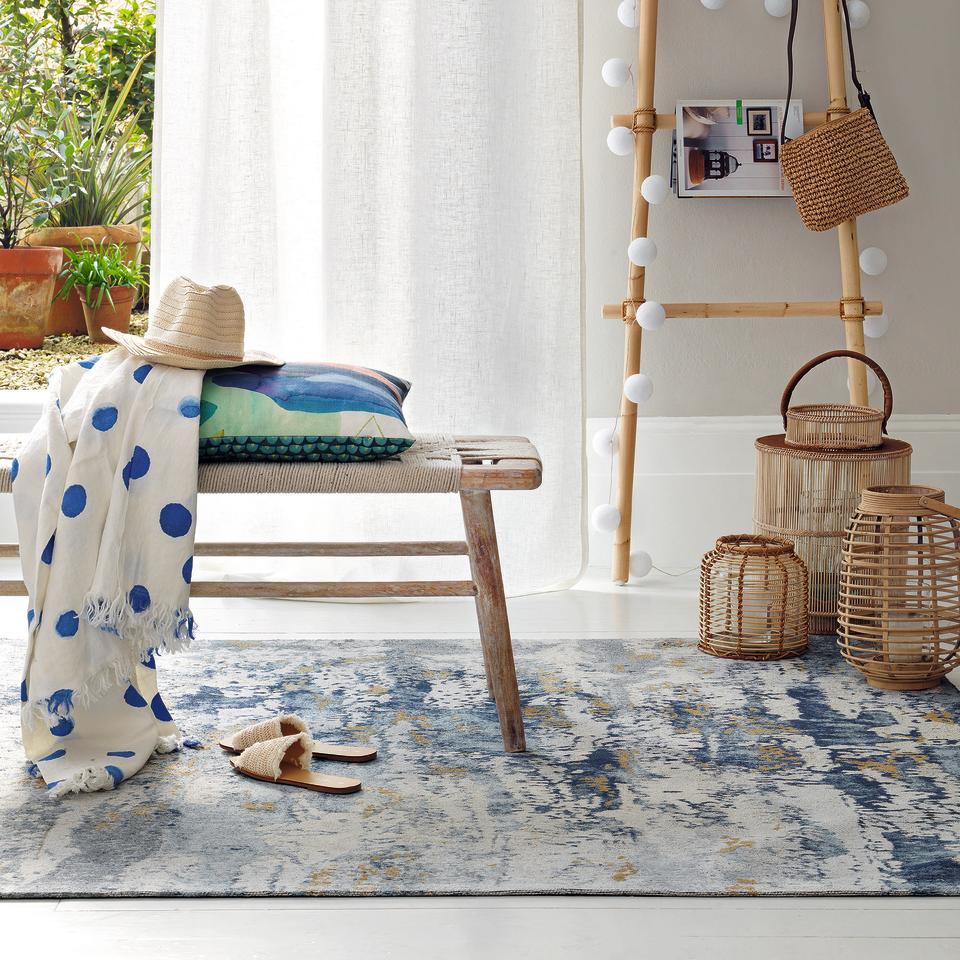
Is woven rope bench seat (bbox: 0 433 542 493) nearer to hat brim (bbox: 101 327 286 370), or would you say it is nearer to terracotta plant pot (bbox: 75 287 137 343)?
hat brim (bbox: 101 327 286 370)

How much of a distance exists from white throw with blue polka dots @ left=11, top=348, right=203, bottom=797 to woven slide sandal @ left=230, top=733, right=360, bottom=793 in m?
0.18

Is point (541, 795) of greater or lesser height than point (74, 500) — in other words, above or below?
below

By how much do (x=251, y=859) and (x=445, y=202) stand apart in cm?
182

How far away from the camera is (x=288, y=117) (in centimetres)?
305

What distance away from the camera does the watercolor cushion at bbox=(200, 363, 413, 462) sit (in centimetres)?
200

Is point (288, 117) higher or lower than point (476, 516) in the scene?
higher

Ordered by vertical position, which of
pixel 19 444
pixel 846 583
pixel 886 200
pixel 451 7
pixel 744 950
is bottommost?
pixel 744 950

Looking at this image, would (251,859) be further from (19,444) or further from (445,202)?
(445,202)

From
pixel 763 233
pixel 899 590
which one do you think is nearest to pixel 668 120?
pixel 763 233

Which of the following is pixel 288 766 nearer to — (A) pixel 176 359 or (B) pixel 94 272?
(A) pixel 176 359

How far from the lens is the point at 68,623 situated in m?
1.89

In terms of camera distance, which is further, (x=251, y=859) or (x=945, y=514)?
(x=945, y=514)

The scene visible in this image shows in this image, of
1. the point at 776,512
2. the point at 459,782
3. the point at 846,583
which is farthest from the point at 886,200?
the point at 459,782

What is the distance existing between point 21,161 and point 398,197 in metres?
1.18
